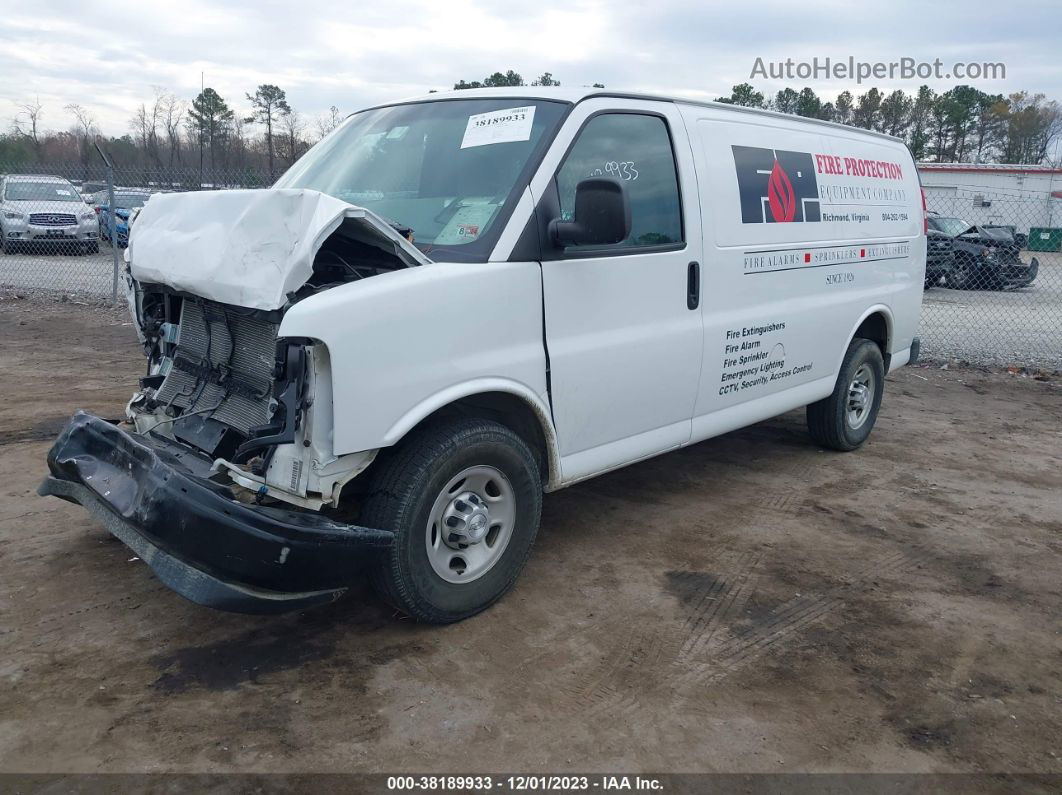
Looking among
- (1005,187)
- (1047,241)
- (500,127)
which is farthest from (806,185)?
(1005,187)

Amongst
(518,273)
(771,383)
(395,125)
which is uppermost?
(395,125)

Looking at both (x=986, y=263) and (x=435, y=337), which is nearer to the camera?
(x=435, y=337)

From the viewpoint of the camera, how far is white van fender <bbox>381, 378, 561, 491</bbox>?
3.29 meters

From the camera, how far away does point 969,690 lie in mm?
3406

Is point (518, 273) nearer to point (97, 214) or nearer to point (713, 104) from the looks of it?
point (713, 104)

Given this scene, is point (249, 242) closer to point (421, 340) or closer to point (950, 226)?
point (421, 340)

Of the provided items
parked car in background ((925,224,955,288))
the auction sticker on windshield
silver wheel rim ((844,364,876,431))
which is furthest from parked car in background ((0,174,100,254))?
parked car in background ((925,224,955,288))

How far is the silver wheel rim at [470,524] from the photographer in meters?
3.62

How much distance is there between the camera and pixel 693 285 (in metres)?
4.53

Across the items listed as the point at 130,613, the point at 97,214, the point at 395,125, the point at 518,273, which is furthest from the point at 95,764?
the point at 97,214

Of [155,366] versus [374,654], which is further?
[155,366]

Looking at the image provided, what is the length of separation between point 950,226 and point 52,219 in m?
18.6

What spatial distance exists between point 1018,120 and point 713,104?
A: 54.7 metres

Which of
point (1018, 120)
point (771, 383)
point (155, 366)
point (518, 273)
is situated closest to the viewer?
point (518, 273)
